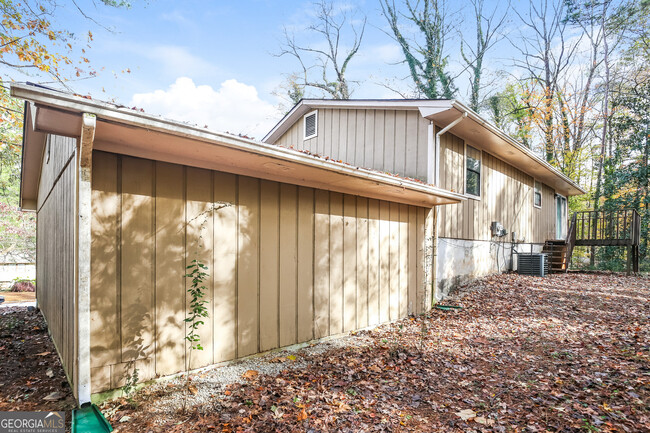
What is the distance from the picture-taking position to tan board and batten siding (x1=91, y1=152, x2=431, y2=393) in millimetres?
3021

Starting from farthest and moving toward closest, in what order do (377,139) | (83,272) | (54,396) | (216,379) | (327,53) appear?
(327,53), (377,139), (216,379), (54,396), (83,272)

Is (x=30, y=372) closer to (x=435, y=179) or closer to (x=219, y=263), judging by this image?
(x=219, y=263)

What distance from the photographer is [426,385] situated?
138 inches

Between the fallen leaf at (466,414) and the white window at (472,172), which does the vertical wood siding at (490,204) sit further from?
the fallen leaf at (466,414)

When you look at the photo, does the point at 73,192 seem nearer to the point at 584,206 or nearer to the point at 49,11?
the point at 49,11

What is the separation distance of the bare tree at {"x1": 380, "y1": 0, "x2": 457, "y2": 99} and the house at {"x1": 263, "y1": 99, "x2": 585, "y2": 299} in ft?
21.3

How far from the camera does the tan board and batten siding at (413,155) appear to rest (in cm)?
742

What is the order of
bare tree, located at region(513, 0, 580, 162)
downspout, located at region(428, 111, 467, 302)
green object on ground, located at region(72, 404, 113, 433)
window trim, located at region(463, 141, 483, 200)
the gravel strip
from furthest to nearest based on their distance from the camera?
bare tree, located at region(513, 0, 580, 162) → window trim, located at region(463, 141, 483, 200) → downspout, located at region(428, 111, 467, 302) → the gravel strip → green object on ground, located at region(72, 404, 113, 433)

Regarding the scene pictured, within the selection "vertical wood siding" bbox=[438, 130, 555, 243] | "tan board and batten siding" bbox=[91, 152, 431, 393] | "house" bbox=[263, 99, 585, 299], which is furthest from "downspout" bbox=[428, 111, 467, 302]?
"tan board and batten siding" bbox=[91, 152, 431, 393]

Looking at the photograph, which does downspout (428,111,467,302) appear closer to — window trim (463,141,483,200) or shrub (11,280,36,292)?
window trim (463,141,483,200)

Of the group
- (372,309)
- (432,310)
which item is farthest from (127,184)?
(432,310)

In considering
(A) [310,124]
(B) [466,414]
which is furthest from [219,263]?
(A) [310,124]

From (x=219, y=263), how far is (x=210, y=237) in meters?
0.30

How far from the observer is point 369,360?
4148 mm
